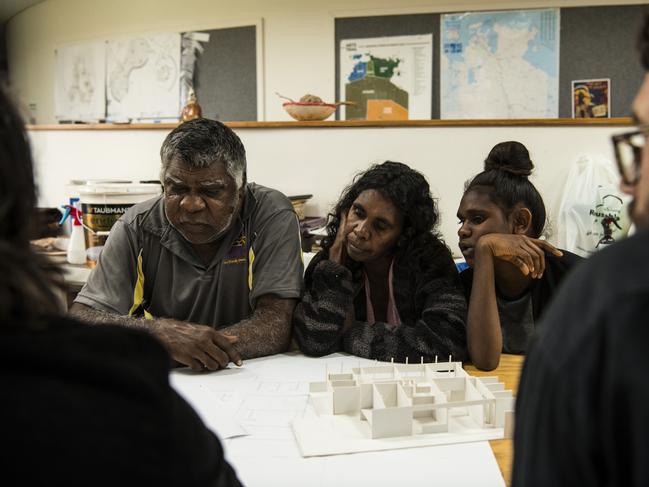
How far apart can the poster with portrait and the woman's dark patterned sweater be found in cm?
329

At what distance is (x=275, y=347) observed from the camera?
1810mm

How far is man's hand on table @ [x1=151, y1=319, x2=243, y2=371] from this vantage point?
5.31 ft

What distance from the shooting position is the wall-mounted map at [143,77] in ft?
18.6

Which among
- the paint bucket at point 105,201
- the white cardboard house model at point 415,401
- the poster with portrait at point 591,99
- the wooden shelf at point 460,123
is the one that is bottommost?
the white cardboard house model at point 415,401

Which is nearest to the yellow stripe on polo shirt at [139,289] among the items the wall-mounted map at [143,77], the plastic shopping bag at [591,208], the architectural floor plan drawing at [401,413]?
the architectural floor plan drawing at [401,413]

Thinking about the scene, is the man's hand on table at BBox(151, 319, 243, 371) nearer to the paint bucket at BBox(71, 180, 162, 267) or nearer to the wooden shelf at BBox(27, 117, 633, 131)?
the paint bucket at BBox(71, 180, 162, 267)

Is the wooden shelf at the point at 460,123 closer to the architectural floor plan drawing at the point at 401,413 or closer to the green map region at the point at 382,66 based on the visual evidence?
the architectural floor plan drawing at the point at 401,413

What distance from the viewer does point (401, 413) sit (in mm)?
1230

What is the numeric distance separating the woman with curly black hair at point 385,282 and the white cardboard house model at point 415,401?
0.82 ft

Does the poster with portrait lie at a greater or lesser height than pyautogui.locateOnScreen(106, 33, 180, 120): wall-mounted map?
lesser

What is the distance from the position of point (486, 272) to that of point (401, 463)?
0.77 m

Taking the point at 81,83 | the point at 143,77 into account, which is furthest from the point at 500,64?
the point at 81,83

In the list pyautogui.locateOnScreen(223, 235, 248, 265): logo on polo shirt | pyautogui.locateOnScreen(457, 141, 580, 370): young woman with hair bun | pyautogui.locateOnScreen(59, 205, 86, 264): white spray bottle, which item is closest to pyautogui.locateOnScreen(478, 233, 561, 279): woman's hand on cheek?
pyautogui.locateOnScreen(457, 141, 580, 370): young woman with hair bun

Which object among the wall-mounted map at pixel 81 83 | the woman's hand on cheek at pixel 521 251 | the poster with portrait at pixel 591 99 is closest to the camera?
the woman's hand on cheek at pixel 521 251
